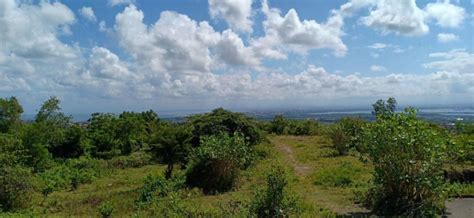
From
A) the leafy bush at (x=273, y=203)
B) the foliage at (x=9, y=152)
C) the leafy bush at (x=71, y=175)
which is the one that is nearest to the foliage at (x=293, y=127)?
the leafy bush at (x=71, y=175)

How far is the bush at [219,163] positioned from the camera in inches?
616

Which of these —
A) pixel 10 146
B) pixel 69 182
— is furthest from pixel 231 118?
pixel 10 146

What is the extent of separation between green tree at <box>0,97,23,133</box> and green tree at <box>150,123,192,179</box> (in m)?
19.6

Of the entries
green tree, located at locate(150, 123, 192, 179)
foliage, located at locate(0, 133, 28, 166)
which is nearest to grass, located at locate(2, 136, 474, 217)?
foliage, located at locate(0, 133, 28, 166)

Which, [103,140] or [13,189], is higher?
[103,140]

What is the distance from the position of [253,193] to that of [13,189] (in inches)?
324

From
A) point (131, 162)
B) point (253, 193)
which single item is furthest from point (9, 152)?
point (253, 193)

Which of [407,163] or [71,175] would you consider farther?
[71,175]

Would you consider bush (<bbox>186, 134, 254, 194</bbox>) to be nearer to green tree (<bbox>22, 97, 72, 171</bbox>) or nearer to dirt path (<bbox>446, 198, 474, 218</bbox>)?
dirt path (<bbox>446, 198, 474, 218</bbox>)

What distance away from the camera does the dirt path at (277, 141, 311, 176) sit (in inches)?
710

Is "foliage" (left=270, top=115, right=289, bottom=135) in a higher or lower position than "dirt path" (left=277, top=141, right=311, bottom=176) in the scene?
higher

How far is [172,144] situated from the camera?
58.2 feet

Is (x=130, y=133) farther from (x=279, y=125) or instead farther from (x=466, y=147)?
(x=466, y=147)

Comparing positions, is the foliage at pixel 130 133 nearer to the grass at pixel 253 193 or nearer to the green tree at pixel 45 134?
the green tree at pixel 45 134
